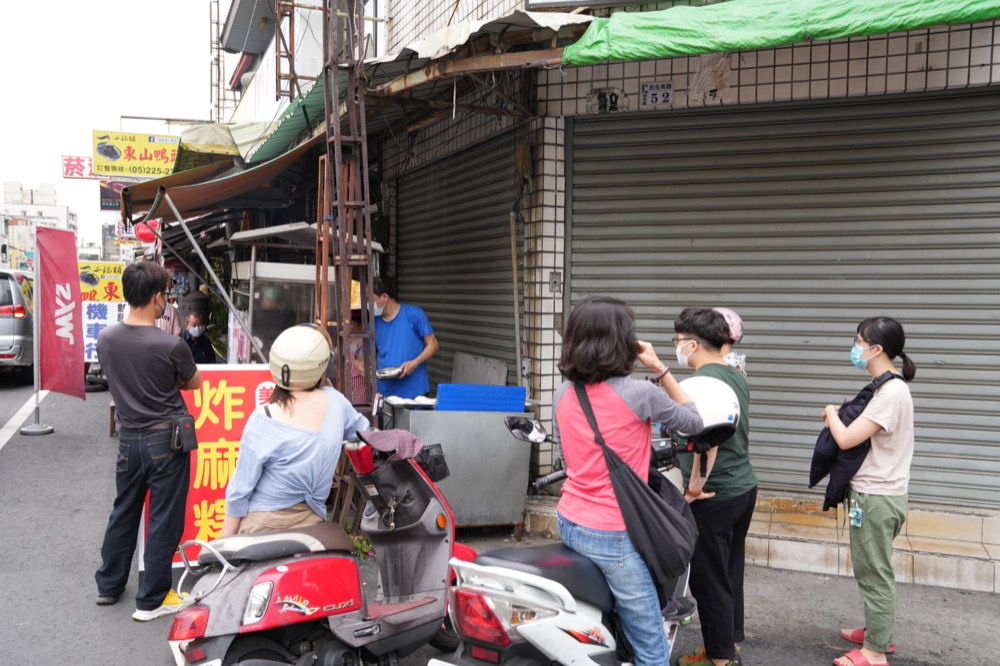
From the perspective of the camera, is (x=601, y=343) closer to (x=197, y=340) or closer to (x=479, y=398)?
(x=479, y=398)

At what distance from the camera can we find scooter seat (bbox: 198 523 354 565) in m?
3.24

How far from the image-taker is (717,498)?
388 cm

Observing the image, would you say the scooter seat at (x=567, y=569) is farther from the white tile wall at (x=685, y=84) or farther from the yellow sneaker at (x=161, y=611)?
the white tile wall at (x=685, y=84)

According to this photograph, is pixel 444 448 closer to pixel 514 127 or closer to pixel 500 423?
pixel 500 423

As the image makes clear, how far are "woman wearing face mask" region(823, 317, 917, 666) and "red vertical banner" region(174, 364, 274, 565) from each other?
3.57 meters

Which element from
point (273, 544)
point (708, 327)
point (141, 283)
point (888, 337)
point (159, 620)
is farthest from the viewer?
point (159, 620)

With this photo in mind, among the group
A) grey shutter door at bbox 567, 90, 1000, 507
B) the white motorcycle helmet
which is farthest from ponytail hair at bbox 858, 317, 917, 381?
grey shutter door at bbox 567, 90, 1000, 507

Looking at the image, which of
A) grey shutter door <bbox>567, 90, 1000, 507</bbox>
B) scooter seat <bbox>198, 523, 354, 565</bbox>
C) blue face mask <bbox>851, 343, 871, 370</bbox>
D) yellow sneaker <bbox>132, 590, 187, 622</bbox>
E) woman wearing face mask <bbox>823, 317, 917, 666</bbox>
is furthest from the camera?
grey shutter door <bbox>567, 90, 1000, 507</bbox>

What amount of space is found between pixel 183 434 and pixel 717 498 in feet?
9.80

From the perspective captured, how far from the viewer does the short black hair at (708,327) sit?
3.87 m

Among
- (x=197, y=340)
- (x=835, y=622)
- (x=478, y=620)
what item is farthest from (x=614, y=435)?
(x=197, y=340)

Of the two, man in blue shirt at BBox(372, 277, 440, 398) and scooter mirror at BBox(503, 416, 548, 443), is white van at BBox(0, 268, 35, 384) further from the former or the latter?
scooter mirror at BBox(503, 416, 548, 443)

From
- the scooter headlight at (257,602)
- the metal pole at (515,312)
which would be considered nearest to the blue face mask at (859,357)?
the scooter headlight at (257,602)

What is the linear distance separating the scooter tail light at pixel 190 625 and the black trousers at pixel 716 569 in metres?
2.23
